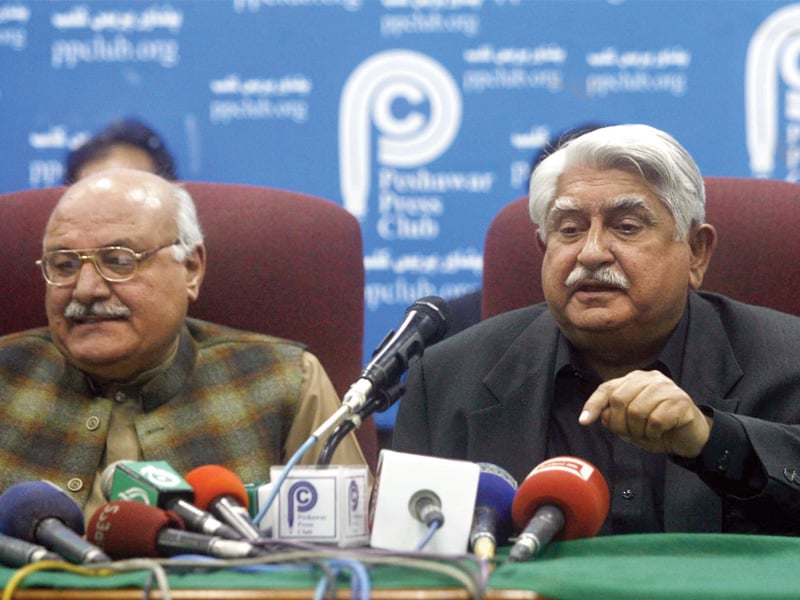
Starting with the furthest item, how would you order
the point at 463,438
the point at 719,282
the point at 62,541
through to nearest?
the point at 719,282 → the point at 463,438 → the point at 62,541

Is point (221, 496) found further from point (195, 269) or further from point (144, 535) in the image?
point (195, 269)

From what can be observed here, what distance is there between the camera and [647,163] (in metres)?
1.98

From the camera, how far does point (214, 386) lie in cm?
227

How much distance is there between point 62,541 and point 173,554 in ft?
0.36

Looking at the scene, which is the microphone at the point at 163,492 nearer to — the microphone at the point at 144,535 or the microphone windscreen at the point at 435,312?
the microphone at the point at 144,535

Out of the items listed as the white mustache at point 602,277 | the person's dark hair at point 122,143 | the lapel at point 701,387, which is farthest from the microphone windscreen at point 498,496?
the person's dark hair at point 122,143

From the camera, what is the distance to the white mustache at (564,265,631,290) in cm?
196

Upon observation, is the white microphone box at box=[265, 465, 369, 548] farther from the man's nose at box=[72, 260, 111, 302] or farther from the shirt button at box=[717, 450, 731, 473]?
the man's nose at box=[72, 260, 111, 302]

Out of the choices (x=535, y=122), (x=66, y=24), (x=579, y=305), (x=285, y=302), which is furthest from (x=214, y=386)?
(x=66, y=24)

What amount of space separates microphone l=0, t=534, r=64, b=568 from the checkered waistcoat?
88 cm

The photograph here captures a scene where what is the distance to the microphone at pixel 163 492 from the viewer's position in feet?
4.21

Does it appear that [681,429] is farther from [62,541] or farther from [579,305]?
[62,541]

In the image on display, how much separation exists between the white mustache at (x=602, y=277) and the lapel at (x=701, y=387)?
0.16 metres

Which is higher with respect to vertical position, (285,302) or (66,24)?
(66,24)
